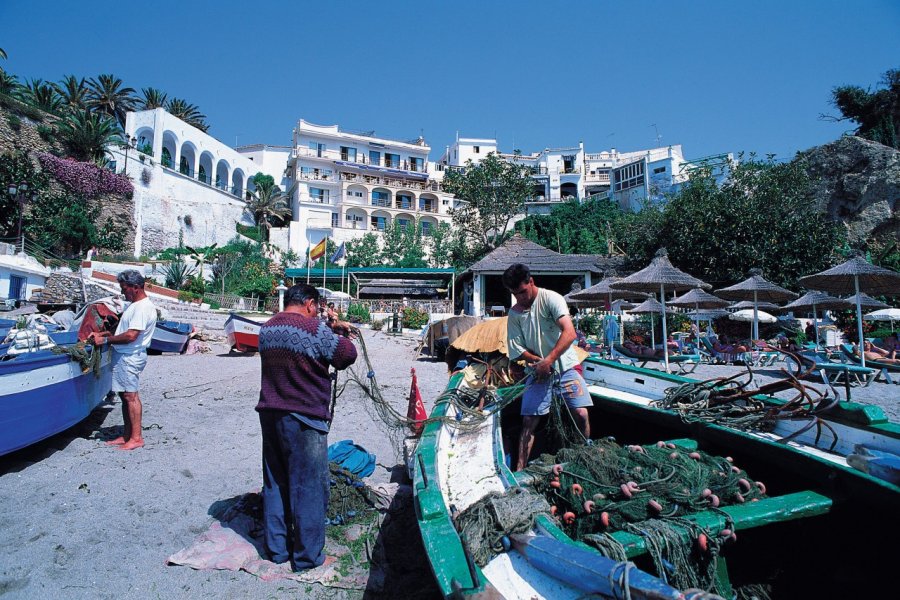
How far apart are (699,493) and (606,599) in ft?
3.67

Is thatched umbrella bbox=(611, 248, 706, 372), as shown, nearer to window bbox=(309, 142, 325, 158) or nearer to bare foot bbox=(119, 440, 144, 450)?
bare foot bbox=(119, 440, 144, 450)

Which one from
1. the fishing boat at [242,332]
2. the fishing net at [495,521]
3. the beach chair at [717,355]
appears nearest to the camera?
the fishing net at [495,521]

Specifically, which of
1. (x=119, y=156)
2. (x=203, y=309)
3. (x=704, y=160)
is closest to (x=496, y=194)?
(x=704, y=160)

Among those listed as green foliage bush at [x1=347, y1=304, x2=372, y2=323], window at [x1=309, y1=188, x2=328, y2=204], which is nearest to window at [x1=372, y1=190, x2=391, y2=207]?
window at [x1=309, y1=188, x2=328, y2=204]

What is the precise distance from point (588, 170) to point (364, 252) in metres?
32.2

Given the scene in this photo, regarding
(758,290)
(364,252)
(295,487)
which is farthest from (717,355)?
(364,252)

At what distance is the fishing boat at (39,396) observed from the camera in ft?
12.9

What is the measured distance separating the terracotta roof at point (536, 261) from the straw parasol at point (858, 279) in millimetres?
12429

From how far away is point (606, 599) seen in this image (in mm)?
1605

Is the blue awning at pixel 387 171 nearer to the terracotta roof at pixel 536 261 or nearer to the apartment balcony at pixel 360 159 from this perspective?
the apartment balcony at pixel 360 159

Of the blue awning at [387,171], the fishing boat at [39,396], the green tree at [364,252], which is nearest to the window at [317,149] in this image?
the blue awning at [387,171]

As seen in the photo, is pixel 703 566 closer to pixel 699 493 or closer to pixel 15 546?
pixel 699 493

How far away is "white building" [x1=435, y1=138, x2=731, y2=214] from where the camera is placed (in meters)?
46.6

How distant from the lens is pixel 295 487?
111 inches
